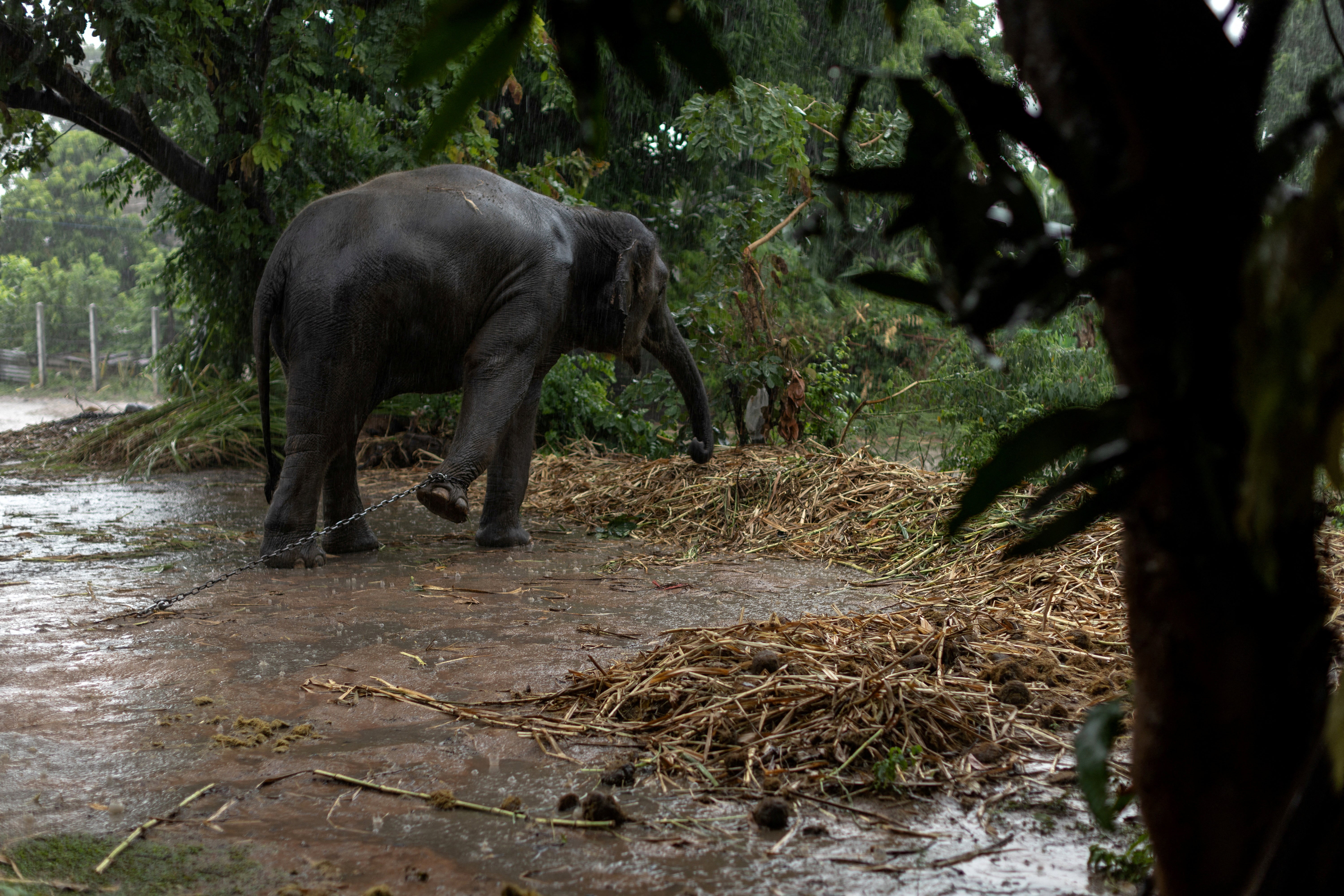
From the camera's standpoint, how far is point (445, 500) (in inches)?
181

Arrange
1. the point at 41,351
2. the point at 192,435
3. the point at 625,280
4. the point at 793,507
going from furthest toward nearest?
1. the point at 41,351
2. the point at 192,435
3. the point at 793,507
4. the point at 625,280

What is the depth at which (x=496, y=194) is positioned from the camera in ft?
17.3

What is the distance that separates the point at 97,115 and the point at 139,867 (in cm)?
848

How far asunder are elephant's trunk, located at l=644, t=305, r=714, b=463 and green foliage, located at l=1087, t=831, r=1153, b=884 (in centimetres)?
485

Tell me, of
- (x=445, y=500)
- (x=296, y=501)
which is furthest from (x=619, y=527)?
(x=296, y=501)

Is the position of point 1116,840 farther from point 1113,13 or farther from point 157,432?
point 157,432

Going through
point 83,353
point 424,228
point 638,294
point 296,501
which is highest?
point 83,353

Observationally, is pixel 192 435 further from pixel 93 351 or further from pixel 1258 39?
pixel 93 351

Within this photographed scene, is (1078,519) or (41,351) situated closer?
(1078,519)

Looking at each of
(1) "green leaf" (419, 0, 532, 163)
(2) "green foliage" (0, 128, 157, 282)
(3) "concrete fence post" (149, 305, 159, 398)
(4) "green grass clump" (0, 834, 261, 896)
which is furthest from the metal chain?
(2) "green foliage" (0, 128, 157, 282)

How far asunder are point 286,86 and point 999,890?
26.2 feet

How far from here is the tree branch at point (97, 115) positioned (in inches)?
286

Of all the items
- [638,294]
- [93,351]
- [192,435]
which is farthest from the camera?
[93,351]

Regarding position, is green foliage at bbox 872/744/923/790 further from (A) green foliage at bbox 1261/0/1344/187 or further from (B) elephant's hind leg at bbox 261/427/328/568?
(A) green foliage at bbox 1261/0/1344/187
